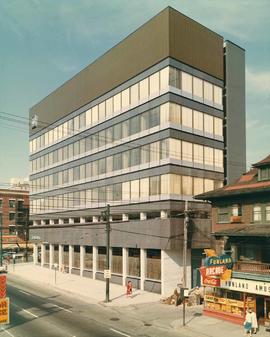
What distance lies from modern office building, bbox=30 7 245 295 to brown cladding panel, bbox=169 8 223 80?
0.12 m

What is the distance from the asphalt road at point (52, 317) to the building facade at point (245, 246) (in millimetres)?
9029

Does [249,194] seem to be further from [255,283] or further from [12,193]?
[12,193]

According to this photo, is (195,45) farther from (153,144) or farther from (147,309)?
(147,309)

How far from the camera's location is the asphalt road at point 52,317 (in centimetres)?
2872

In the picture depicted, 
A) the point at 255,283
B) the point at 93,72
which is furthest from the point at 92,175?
the point at 255,283

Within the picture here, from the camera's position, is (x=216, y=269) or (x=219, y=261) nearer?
(x=216, y=269)

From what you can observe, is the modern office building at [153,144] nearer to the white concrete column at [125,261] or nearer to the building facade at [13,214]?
the white concrete column at [125,261]

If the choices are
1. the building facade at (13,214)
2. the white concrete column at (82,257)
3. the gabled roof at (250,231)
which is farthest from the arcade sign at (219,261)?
the building facade at (13,214)

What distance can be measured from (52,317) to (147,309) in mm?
8516

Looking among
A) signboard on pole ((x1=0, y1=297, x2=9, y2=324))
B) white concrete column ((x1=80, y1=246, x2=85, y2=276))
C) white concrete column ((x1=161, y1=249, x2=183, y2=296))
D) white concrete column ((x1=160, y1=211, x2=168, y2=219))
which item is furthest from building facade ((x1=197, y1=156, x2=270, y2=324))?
white concrete column ((x1=80, y1=246, x2=85, y2=276))

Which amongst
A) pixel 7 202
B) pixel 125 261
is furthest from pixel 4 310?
pixel 7 202

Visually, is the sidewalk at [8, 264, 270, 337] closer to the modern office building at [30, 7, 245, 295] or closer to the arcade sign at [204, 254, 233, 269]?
the modern office building at [30, 7, 245, 295]

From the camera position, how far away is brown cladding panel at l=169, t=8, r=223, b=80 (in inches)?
1930

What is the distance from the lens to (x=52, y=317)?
3384cm
